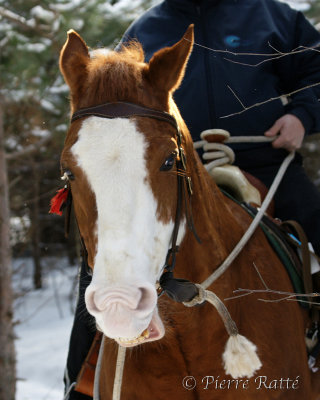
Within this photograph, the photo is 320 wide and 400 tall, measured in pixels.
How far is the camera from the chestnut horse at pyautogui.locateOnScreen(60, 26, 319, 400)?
1.71m

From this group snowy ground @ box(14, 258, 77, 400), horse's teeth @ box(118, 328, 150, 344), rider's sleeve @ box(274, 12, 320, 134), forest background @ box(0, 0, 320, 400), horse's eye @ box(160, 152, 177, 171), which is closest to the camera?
horse's teeth @ box(118, 328, 150, 344)

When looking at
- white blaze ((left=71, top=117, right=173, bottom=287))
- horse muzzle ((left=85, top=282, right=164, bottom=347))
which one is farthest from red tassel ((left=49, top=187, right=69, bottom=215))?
horse muzzle ((left=85, top=282, right=164, bottom=347))

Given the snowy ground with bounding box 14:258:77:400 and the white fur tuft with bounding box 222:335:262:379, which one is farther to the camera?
the snowy ground with bounding box 14:258:77:400

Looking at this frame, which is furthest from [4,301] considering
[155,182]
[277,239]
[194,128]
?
[155,182]

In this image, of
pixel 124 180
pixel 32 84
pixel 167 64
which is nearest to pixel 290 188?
pixel 167 64

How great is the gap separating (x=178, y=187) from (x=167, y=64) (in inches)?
20.1

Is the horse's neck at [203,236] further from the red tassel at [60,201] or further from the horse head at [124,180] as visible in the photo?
the red tassel at [60,201]

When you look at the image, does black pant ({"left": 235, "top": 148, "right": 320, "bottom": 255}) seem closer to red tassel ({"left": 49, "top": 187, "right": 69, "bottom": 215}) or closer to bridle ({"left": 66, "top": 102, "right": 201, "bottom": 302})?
bridle ({"left": 66, "top": 102, "right": 201, "bottom": 302})

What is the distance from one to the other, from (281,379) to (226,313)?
1.40ft

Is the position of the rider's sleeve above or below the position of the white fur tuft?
above

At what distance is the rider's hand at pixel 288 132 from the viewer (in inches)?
124

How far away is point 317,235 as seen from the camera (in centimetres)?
294

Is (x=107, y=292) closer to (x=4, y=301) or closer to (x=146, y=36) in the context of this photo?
(x=146, y=36)

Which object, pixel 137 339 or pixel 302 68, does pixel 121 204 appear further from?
pixel 302 68
